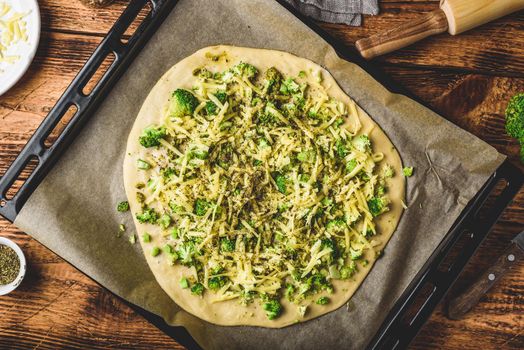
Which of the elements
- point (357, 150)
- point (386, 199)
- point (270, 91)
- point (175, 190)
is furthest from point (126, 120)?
point (386, 199)

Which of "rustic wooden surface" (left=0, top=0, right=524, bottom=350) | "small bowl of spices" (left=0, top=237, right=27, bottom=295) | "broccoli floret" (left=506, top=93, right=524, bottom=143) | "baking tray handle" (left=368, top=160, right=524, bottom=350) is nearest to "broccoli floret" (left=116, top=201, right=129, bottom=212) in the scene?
"rustic wooden surface" (left=0, top=0, right=524, bottom=350)

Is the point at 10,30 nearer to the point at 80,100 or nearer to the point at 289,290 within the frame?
the point at 80,100

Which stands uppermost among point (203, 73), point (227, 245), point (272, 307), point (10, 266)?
point (203, 73)

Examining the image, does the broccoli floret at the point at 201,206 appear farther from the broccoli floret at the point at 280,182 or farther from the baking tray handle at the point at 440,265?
the baking tray handle at the point at 440,265

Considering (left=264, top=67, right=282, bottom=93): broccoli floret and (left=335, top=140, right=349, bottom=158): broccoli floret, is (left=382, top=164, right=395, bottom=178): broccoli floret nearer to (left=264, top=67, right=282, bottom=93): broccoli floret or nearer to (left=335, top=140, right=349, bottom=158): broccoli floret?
(left=335, top=140, right=349, bottom=158): broccoli floret

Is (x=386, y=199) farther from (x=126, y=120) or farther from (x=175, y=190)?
(x=126, y=120)

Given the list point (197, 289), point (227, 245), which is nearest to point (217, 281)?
point (197, 289)
